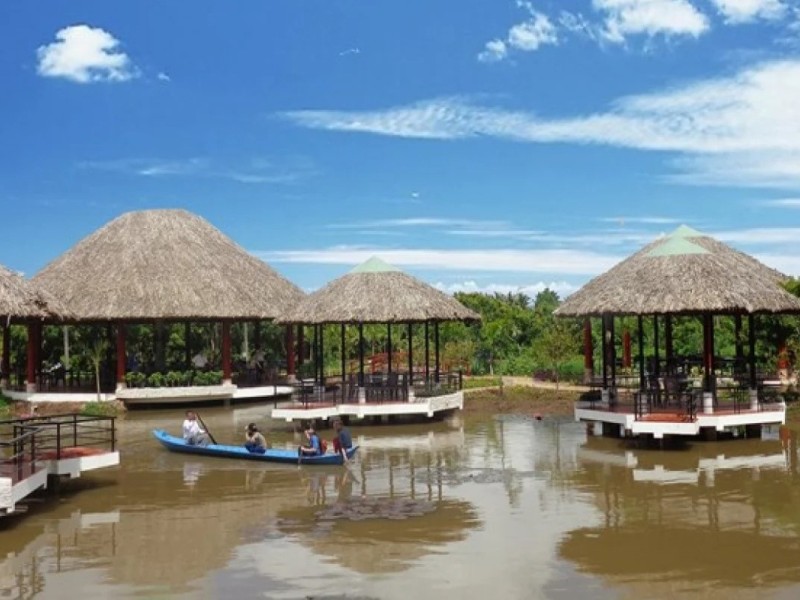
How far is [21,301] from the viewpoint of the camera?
1953 cm

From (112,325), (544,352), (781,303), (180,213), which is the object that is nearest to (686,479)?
(781,303)

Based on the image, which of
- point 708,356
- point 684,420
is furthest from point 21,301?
point 708,356

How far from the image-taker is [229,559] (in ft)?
40.7

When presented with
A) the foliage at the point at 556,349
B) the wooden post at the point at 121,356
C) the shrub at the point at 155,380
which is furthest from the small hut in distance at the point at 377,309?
the wooden post at the point at 121,356

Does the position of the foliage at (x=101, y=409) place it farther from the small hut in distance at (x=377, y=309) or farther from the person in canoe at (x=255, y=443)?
the person in canoe at (x=255, y=443)

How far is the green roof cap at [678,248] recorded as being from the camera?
2350 cm

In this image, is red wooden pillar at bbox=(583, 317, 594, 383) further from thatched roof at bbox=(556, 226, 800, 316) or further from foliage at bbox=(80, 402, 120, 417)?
foliage at bbox=(80, 402, 120, 417)

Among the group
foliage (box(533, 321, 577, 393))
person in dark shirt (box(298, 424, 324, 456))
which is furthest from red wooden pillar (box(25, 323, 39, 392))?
foliage (box(533, 321, 577, 393))

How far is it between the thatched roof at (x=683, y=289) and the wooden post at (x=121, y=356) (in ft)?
53.8

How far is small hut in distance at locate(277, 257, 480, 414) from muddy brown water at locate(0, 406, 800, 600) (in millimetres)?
4961

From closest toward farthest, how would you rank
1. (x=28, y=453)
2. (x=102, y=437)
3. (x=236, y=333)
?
(x=28, y=453), (x=102, y=437), (x=236, y=333)

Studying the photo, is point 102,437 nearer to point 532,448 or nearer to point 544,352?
point 532,448

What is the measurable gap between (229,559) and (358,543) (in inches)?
71.7

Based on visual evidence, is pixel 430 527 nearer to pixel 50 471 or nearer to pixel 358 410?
pixel 50 471
